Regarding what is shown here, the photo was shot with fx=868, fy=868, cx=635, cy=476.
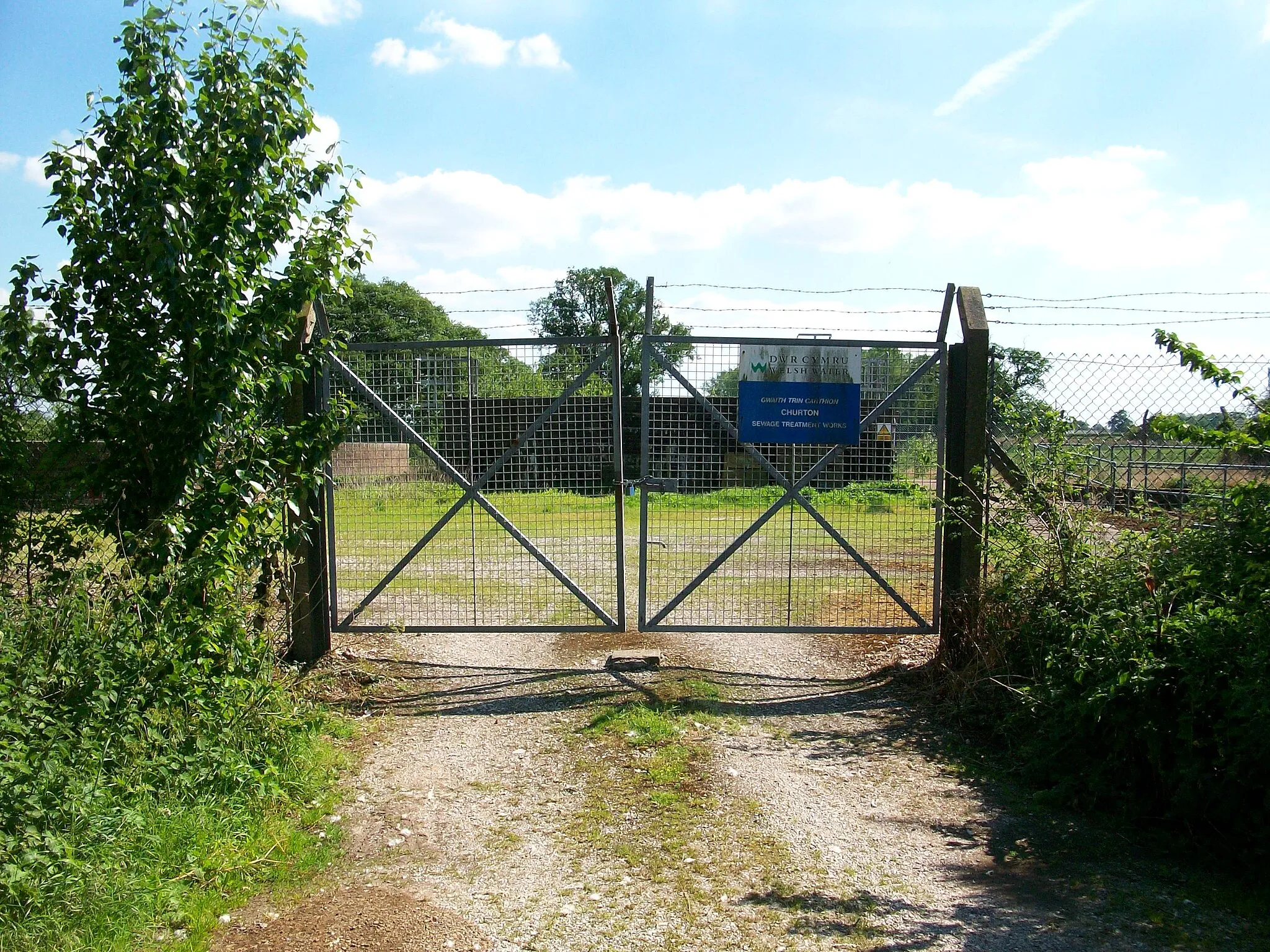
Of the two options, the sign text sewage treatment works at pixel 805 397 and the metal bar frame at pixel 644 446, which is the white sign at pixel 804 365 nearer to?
the sign text sewage treatment works at pixel 805 397

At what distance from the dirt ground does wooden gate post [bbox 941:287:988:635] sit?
0.94 metres

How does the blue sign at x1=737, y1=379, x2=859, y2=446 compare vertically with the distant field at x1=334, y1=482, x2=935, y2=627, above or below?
above

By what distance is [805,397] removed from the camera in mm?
6375

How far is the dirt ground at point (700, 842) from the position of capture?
10.7ft

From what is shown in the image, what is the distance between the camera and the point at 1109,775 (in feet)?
A: 14.1

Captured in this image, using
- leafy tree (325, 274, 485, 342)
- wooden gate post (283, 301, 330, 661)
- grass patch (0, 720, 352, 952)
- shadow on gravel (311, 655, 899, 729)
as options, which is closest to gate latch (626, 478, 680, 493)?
shadow on gravel (311, 655, 899, 729)

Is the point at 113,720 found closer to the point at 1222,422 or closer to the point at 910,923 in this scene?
the point at 910,923

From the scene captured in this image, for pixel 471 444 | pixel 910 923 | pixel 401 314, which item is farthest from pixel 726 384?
pixel 401 314

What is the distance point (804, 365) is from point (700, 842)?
11.7ft

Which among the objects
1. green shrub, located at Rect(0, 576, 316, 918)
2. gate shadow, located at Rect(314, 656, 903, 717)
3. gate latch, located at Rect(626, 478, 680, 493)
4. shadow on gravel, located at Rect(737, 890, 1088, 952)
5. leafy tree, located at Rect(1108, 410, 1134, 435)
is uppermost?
leafy tree, located at Rect(1108, 410, 1134, 435)

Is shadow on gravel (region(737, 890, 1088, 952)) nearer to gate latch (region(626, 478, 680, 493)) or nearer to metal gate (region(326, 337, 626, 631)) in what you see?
metal gate (region(326, 337, 626, 631))

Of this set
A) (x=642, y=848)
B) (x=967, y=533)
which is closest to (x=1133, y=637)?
(x=967, y=533)

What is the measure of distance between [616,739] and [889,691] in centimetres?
217

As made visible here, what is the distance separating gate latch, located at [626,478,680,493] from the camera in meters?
6.25
